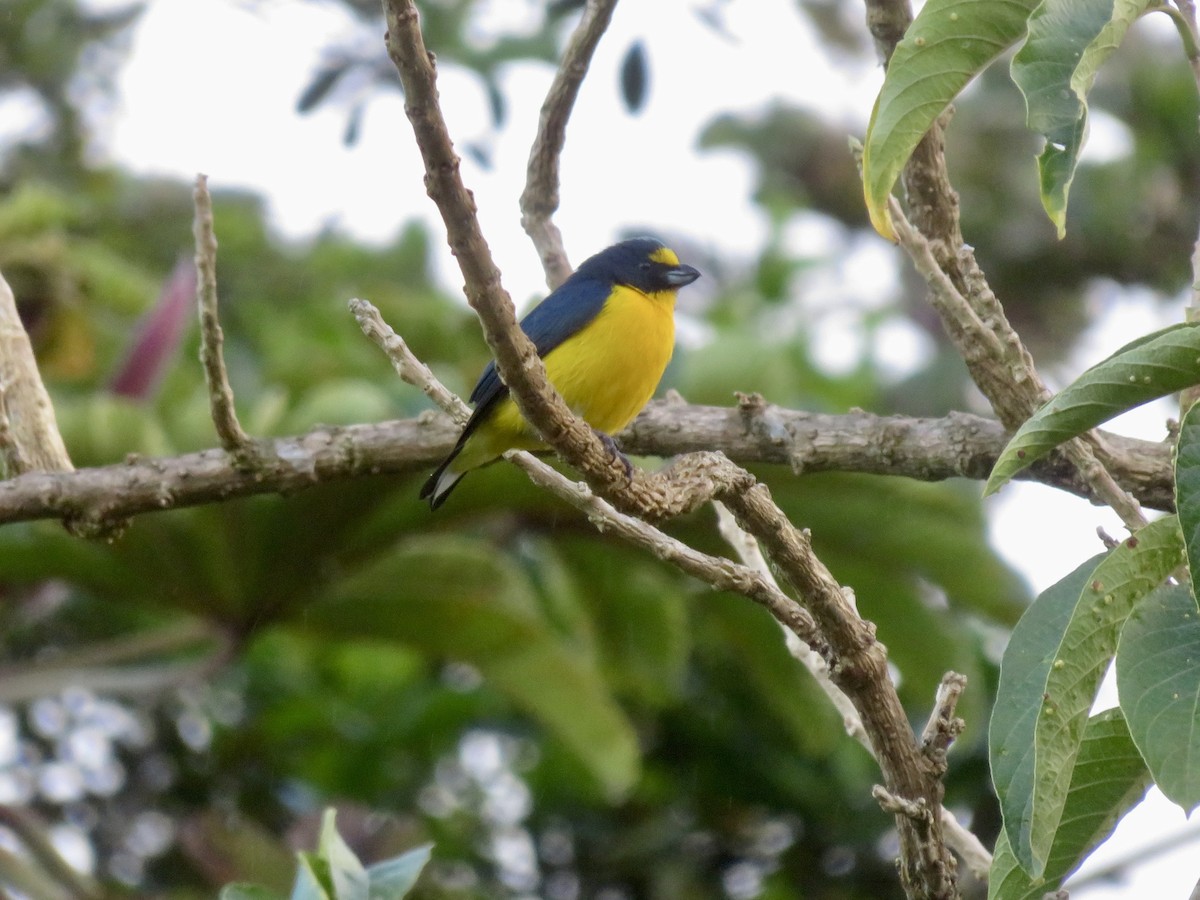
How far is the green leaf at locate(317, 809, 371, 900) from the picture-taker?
1896 millimetres

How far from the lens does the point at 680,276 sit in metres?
4.46

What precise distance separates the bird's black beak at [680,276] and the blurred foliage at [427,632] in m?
0.34

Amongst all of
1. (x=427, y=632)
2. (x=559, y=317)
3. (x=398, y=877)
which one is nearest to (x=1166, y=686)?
(x=398, y=877)

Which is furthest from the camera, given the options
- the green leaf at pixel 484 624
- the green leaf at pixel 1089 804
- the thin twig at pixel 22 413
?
the green leaf at pixel 484 624

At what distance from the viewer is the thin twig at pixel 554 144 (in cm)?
325

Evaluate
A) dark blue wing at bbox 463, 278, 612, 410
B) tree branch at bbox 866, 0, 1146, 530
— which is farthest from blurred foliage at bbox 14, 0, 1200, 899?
tree branch at bbox 866, 0, 1146, 530

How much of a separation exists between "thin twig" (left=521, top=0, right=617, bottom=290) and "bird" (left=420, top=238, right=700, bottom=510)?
0.37ft

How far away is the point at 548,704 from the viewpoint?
4.50 metres

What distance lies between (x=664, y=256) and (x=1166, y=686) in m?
3.24

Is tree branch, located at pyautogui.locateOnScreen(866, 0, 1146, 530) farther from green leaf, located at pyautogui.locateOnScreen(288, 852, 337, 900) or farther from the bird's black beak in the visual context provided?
the bird's black beak

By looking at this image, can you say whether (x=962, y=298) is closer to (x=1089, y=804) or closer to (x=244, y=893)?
(x=1089, y=804)

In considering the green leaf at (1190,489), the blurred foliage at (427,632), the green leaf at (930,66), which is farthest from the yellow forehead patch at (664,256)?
the green leaf at (1190,489)

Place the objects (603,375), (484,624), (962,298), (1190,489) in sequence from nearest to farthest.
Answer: (1190,489) < (962,298) < (603,375) < (484,624)

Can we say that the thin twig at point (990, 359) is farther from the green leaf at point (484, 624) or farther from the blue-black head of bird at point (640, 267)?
the green leaf at point (484, 624)
